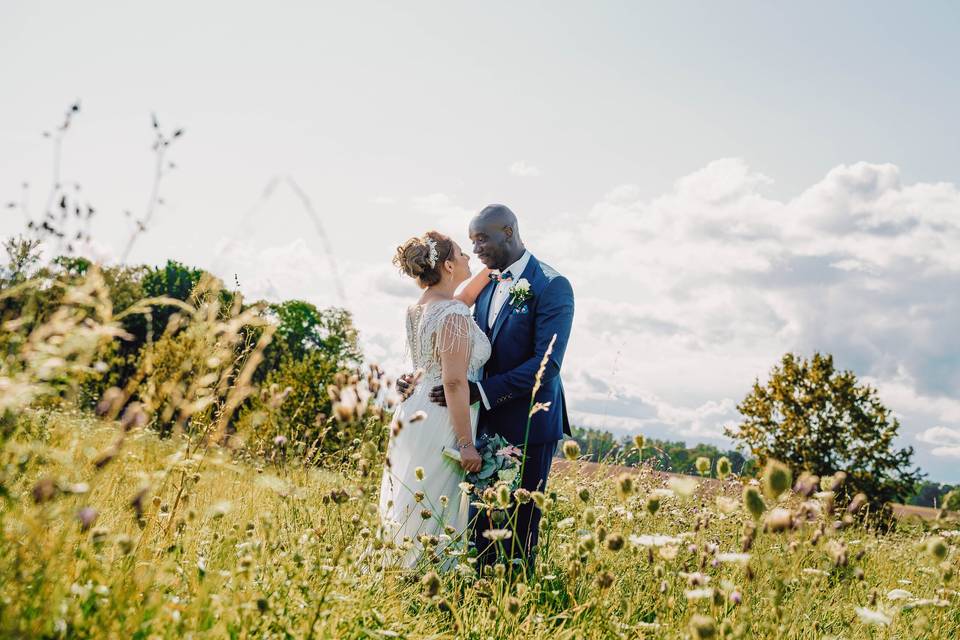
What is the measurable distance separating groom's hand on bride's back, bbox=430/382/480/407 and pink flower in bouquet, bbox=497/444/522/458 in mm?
388

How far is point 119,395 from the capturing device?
202 cm

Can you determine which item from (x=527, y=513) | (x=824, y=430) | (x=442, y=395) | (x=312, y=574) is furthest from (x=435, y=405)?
(x=824, y=430)

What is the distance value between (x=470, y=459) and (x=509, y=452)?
0.27m

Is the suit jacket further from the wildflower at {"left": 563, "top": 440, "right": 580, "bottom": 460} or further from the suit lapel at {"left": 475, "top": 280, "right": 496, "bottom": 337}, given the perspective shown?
the wildflower at {"left": 563, "top": 440, "right": 580, "bottom": 460}

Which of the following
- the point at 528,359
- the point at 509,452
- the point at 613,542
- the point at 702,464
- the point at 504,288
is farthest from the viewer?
the point at 504,288

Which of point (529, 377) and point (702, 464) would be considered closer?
point (702, 464)

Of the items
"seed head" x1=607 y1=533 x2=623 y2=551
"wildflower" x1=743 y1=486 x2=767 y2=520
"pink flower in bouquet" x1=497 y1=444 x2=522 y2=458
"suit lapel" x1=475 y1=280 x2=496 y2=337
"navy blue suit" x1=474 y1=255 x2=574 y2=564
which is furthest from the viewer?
"suit lapel" x1=475 y1=280 x2=496 y2=337

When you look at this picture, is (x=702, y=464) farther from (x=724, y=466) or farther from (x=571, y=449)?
(x=571, y=449)

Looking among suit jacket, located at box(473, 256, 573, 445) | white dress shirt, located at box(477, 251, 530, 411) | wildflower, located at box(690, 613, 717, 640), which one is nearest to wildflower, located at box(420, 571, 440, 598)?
wildflower, located at box(690, 613, 717, 640)

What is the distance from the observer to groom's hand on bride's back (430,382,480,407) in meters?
4.44

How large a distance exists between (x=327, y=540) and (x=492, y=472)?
1237mm

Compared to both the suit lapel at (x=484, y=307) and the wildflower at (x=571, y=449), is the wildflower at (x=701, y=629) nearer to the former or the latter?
the wildflower at (x=571, y=449)

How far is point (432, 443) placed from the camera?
4422 millimetres

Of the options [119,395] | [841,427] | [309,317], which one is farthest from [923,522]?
[309,317]
